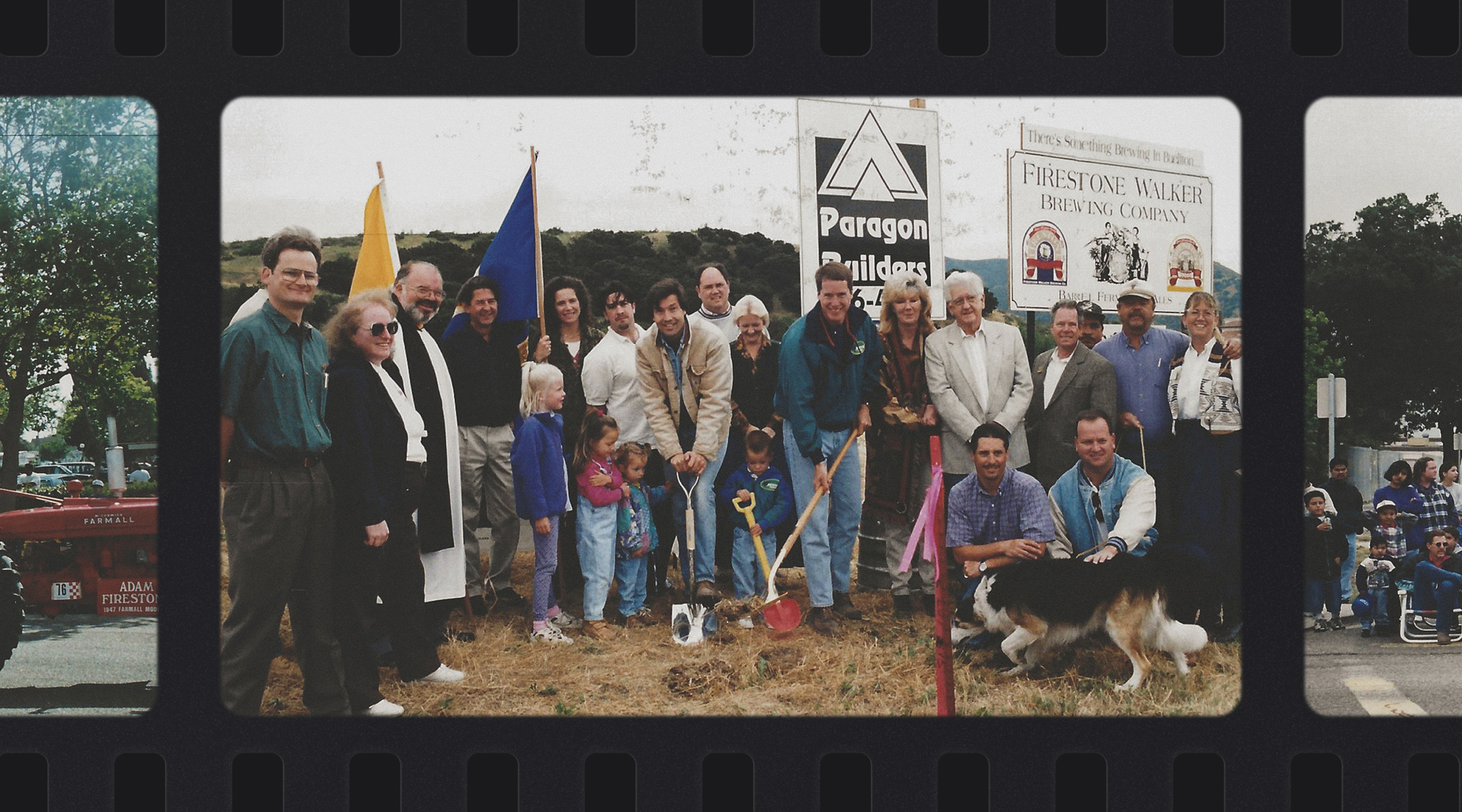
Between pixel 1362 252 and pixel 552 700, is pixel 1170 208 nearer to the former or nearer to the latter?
pixel 1362 252

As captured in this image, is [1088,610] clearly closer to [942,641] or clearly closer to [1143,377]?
[942,641]

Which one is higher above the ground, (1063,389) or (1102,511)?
(1063,389)

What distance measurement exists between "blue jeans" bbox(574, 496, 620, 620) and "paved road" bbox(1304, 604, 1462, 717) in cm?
314

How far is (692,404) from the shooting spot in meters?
4.68

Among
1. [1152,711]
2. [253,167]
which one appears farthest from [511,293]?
[1152,711]

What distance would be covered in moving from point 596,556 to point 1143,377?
265cm

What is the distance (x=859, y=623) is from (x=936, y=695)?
47cm

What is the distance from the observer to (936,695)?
14.5 feet

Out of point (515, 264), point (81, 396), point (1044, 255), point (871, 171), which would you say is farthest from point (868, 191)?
point (81, 396)

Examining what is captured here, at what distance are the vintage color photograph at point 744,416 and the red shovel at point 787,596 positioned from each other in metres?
0.01

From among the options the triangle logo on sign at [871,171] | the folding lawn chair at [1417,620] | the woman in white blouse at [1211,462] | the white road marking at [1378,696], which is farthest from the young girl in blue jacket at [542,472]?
the folding lawn chair at [1417,620]

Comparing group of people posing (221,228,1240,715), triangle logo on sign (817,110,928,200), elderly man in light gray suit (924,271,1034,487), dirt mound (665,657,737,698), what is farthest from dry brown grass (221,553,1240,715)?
triangle logo on sign (817,110,928,200)

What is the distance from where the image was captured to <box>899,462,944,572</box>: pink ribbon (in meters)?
4.55

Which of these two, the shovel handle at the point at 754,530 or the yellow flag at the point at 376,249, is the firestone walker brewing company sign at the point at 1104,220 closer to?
the shovel handle at the point at 754,530
